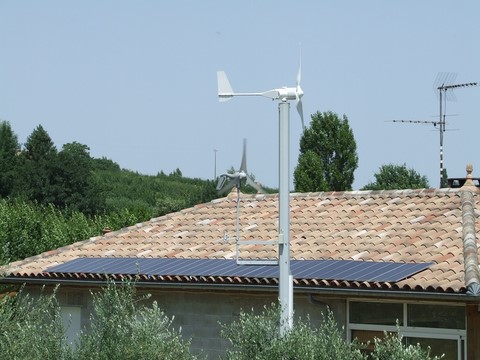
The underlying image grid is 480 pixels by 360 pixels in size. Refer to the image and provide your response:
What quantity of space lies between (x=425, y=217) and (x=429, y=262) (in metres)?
3.01

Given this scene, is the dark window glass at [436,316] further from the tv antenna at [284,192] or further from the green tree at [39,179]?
the green tree at [39,179]

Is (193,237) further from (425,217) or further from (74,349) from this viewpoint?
(74,349)

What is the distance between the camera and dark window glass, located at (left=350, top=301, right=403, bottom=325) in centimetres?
1711

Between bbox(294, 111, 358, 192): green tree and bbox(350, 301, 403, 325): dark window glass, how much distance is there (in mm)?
39730

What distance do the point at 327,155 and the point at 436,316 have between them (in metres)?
42.4

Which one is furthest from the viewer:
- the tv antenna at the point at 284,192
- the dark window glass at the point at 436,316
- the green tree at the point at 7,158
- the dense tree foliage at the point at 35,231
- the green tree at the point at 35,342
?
the green tree at the point at 7,158

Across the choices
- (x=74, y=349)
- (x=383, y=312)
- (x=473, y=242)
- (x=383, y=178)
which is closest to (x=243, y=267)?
(x=383, y=312)

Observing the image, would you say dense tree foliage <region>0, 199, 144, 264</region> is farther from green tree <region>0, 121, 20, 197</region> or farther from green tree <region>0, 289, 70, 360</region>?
green tree <region>0, 121, 20, 197</region>

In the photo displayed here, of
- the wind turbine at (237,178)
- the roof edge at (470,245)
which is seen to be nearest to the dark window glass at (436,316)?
the roof edge at (470,245)

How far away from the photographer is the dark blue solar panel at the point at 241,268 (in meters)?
17.0

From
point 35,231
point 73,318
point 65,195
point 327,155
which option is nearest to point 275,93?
point 73,318

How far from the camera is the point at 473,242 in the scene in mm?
17594

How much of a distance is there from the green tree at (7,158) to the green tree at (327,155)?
2111cm

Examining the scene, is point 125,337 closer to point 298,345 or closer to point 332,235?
point 298,345
